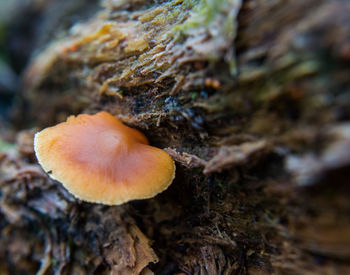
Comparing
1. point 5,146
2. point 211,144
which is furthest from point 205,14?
point 5,146

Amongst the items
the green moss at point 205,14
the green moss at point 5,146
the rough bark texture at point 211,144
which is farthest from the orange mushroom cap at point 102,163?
the green moss at point 5,146

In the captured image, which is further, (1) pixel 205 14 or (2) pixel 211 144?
(2) pixel 211 144

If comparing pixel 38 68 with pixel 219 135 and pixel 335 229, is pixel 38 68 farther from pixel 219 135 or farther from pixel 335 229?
pixel 335 229

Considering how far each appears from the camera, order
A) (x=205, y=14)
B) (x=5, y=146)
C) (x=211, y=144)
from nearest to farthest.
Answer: (x=205, y=14), (x=211, y=144), (x=5, y=146)

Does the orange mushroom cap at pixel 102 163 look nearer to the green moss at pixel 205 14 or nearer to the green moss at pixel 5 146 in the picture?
the green moss at pixel 205 14

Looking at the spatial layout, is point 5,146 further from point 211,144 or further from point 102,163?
point 211,144

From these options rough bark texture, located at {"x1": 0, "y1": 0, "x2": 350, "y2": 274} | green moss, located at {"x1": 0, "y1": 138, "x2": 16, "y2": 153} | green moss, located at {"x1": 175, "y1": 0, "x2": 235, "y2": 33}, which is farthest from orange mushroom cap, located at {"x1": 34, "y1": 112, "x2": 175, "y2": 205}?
green moss, located at {"x1": 0, "y1": 138, "x2": 16, "y2": 153}

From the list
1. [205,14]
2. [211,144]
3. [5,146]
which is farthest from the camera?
[5,146]
